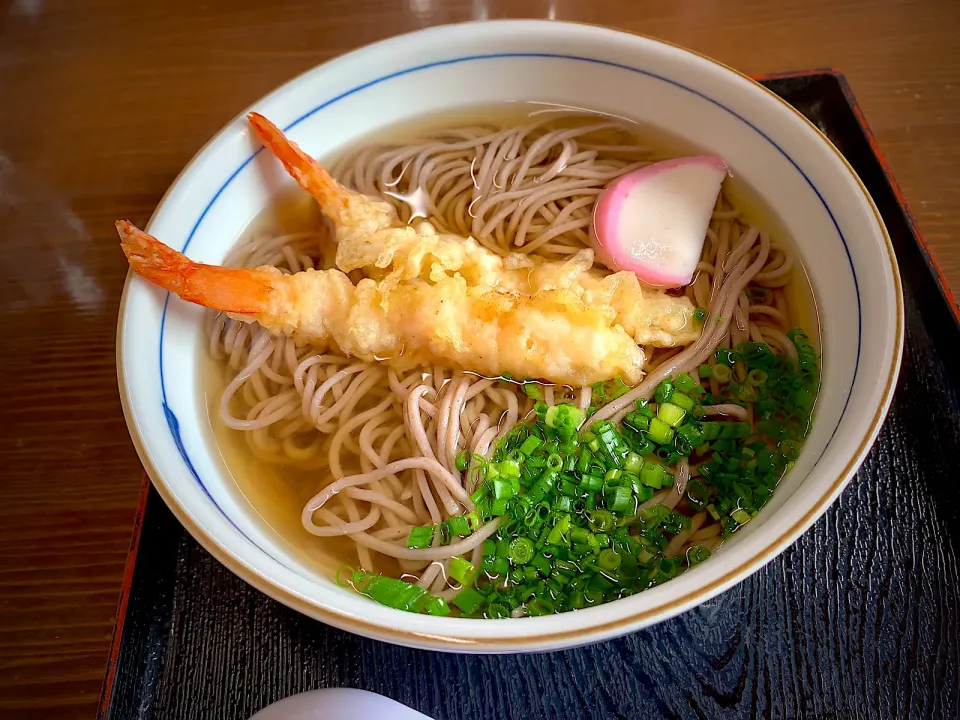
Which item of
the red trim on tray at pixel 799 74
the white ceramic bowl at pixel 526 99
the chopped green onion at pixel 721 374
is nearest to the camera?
the white ceramic bowl at pixel 526 99

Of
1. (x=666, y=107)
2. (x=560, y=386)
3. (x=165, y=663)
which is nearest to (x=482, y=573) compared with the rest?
(x=560, y=386)

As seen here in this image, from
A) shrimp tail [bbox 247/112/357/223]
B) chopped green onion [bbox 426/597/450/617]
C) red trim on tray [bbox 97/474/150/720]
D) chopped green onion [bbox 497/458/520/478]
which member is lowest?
red trim on tray [bbox 97/474/150/720]

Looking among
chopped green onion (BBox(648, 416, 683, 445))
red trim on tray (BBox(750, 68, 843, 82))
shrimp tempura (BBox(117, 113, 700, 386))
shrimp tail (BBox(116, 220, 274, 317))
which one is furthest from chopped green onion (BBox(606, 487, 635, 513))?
red trim on tray (BBox(750, 68, 843, 82))

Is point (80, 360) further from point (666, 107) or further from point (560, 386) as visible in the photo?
point (666, 107)

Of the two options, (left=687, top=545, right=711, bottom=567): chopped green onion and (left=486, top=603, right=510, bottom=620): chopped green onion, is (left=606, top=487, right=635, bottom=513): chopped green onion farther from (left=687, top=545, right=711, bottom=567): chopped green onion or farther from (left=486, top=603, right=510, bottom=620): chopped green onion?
(left=486, top=603, right=510, bottom=620): chopped green onion

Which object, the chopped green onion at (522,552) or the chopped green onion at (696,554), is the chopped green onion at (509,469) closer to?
the chopped green onion at (522,552)

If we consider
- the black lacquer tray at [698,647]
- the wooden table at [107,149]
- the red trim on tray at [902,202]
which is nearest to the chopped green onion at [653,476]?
the black lacquer tray at [698,647]
